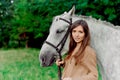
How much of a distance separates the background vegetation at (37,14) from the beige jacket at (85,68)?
969 centimetres

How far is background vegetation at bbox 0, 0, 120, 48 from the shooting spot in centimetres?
1435

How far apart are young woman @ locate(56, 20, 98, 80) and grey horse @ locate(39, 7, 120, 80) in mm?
363

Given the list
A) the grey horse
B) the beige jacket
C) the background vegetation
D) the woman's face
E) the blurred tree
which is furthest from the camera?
the blurred tree

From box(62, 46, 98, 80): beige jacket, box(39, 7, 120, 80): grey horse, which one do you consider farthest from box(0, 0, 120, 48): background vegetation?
box(62, 46, 98, 80): beige jacket

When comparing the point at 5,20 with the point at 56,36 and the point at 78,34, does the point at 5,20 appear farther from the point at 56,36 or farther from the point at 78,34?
the point at 78,34

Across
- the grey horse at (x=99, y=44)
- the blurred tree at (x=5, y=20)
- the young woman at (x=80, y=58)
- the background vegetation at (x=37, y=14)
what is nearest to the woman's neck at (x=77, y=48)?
the young woman at (x=80, y=58)

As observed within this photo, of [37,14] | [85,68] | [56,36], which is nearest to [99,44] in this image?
[56,36]

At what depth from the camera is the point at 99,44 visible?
16.2 ft

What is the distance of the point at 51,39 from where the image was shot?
493 cm

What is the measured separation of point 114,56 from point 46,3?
1198cm

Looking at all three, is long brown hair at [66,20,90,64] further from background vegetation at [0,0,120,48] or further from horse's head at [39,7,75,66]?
background vegetation at [0,0,120,48]

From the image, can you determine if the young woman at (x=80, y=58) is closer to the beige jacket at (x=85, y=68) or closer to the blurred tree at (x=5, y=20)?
the beige jacket at (x=85, y=68)

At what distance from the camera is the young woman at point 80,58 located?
4.37 metres

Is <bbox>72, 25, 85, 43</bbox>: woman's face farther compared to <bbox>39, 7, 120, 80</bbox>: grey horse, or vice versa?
<bbox>39, 7, 120, 80</bbox>: grey horse
